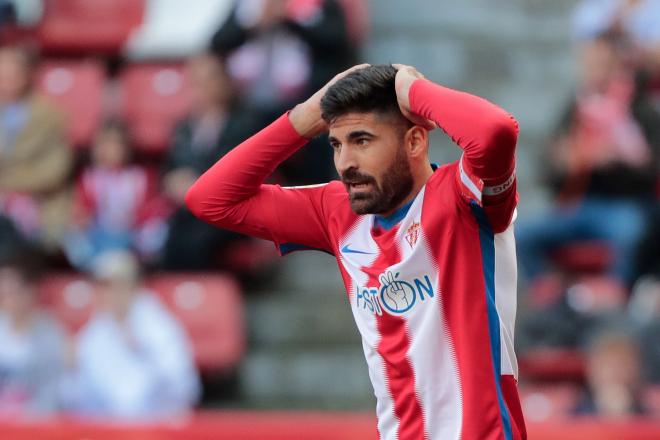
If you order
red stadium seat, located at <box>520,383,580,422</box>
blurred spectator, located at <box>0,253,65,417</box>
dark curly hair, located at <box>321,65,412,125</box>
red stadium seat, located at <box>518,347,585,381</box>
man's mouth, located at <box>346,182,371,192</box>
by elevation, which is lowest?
red stadium seat, located at <box>520,383,580,422</box>

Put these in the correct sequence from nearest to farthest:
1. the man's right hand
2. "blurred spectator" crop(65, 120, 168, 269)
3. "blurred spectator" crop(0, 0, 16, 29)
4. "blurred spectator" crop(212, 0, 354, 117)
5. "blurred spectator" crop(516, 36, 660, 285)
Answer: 1. the man's right hand
2. "blurred spectator" crop(516, 36, 660, 285)
3. "blurred spectator" crop(65, 120, 168, 269)
4. "blurred spectator" crop(212, 0, 354, 117)
5. "blurred spectator" crop(0, 0, 16, 29)

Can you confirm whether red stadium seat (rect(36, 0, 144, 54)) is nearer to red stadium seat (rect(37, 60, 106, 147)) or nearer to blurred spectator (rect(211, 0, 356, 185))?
red stadium seat (rect(37, 60, 106, 147))

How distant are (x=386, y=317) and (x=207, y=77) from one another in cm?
558

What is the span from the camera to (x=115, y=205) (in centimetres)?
924

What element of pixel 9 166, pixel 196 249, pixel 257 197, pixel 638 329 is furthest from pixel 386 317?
pixel 9 166

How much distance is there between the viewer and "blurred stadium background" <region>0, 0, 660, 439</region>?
319 inches

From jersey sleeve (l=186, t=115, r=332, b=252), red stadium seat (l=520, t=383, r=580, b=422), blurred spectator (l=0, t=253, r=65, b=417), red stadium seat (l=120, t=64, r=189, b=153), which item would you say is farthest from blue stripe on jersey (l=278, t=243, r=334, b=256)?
red stadium seat (l=120, t=64, r=189, b=153)

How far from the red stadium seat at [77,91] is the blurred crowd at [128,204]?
0.19 ft

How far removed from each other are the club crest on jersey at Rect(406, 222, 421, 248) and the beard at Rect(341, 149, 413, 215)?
90 millimetres

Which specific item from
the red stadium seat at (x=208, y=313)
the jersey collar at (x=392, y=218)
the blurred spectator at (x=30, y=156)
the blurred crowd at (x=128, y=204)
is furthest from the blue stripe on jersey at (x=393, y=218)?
the blurred spectator at (x=30, y=156)

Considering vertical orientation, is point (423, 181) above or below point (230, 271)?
above

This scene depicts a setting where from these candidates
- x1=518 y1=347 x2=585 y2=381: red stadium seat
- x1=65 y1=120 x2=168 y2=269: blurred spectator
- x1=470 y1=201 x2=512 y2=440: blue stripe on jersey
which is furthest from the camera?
x1=65 y1=120 x2=168 y2=269: blurred spectator

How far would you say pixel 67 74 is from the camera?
1022cm

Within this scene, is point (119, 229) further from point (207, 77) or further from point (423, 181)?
point (423, 181)
